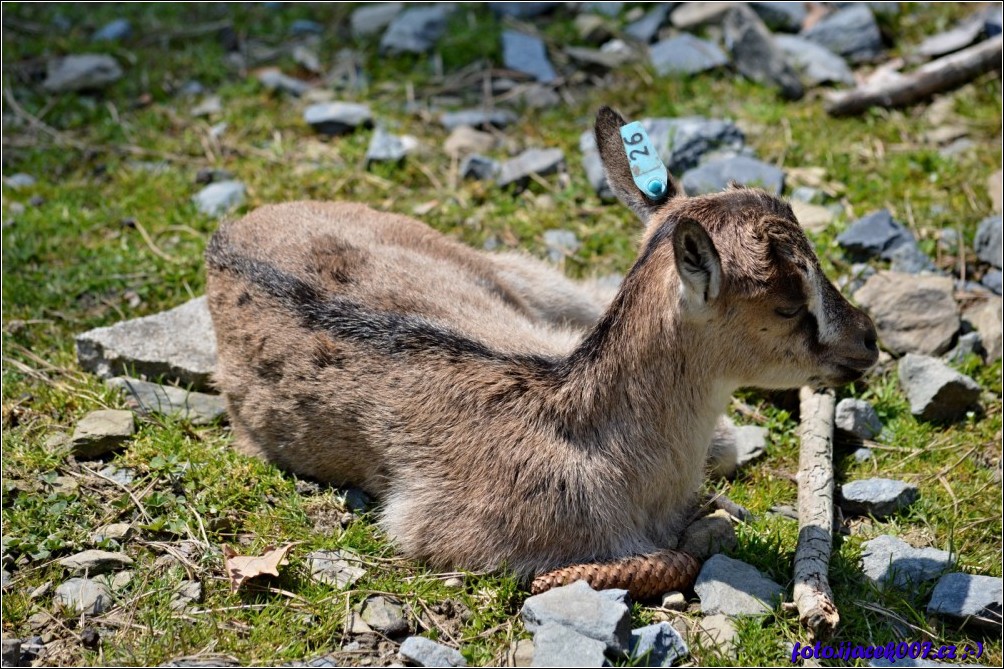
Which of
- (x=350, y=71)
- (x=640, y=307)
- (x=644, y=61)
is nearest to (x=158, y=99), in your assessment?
(x=350, y=71)

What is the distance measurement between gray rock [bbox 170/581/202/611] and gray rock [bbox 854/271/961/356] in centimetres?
402

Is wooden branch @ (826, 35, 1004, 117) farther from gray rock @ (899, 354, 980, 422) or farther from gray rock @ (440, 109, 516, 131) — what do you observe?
gray rock @ (899, 354, 980, 422)

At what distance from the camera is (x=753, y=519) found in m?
5.42

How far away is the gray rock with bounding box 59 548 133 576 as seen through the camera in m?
4.99

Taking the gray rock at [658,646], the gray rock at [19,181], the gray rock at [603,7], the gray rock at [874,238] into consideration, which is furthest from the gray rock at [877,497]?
the gray rock at [19,181]

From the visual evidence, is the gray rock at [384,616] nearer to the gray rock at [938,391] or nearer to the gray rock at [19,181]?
the gray rock at [938,391]

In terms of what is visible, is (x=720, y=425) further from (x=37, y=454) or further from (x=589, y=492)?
(x=37, y=454)

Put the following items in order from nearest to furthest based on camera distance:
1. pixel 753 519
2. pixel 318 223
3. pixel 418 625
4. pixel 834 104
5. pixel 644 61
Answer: pixel 418 625
pixel 753 519
pixel 318 223
pixel 834 104
pixel 644 61

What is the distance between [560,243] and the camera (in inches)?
303

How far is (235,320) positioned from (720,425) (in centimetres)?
252

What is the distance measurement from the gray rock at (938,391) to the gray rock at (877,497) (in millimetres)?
667

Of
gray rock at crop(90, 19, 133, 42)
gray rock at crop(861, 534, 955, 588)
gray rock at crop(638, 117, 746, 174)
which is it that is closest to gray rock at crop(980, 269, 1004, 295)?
gray rock at crop(638, 117, 746, 174)

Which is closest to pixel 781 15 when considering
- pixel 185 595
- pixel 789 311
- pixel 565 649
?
pixel 789 311

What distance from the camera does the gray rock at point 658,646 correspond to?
4.32m
